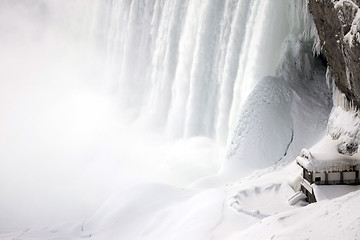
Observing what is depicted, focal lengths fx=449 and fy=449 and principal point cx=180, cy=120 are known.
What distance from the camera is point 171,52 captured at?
2214 cm

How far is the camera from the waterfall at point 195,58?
14.6 meters

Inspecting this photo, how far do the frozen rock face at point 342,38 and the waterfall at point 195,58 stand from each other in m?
3.82

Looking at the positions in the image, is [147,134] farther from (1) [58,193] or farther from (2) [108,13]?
(2) [108,13]

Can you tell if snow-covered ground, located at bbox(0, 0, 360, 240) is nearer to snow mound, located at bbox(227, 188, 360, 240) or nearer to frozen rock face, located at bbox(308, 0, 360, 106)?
snow mound, located at bbox(227, 188, 360, 240)

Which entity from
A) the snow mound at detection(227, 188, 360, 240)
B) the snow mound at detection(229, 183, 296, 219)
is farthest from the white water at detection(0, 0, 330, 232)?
the snow mound at detection(227, 188, 360, 240)

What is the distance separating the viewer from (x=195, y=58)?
1877cm

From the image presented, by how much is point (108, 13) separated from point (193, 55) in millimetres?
15875

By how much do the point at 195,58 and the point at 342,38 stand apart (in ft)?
32.2

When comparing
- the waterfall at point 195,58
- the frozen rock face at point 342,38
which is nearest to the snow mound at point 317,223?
the frozen rock face at point 342,38

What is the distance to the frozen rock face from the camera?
8.73 m

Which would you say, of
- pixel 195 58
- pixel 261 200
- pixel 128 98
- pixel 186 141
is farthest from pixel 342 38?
pixel 128 98

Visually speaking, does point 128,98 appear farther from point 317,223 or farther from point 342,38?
point 317,223

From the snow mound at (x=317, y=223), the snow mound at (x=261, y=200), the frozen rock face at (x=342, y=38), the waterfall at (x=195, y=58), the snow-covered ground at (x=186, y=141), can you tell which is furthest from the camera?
the waterfall at (x=195, y=58)

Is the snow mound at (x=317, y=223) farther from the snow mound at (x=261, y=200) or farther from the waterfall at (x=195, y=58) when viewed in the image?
the waterfall at (x=195, y=58)
